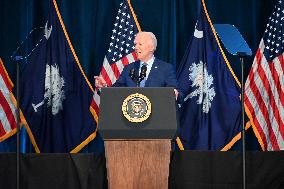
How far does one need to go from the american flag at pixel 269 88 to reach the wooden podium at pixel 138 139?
2.03 m

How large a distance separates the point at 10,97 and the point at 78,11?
1292 mm

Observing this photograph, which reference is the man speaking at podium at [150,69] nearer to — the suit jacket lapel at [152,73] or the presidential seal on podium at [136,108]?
the suit jacket lapel at [152,73]

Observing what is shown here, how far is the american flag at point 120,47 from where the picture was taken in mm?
6082

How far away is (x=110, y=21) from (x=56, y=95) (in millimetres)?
1078

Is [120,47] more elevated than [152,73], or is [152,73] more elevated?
[120,47]

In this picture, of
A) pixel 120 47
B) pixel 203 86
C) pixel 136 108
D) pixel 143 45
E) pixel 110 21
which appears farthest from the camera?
pixel 110 21

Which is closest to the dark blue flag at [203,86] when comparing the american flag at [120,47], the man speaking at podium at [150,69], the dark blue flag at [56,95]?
the american flag at [120,47]

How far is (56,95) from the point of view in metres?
6.14

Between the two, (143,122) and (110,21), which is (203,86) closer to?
(110,21)

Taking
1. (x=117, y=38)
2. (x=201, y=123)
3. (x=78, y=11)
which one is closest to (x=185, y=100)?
Answer: (x=201, y=123)

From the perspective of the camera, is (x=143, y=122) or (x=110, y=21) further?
(x=110, y=21)

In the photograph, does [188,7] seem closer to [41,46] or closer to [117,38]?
[117,38]

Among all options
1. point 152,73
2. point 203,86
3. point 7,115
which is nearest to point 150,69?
point 152,73

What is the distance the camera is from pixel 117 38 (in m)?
6.15
